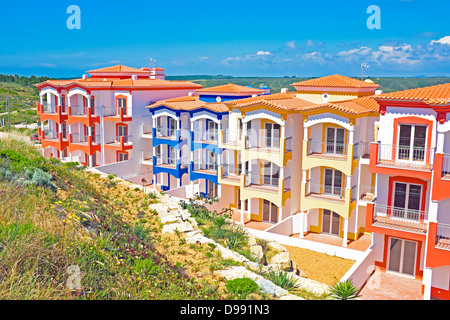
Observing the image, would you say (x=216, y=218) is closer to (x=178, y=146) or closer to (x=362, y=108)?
(x=362, y=108)

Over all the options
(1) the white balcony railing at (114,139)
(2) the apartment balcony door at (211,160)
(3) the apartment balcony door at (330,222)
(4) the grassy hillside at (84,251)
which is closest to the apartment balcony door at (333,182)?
(3) the apartment balcony door at (330,222)

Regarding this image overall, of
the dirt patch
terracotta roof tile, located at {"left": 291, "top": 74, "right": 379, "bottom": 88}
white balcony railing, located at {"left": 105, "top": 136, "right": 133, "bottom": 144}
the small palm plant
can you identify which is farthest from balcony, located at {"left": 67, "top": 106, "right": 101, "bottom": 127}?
the small palm plant

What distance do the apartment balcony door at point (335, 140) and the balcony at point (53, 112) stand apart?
25.9m

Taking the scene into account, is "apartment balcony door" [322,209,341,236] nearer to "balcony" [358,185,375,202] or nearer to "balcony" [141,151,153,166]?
"balcony" [358,185,375,202]

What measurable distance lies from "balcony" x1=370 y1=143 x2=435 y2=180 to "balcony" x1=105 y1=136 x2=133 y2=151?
2319 centimetres

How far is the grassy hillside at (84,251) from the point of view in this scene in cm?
946

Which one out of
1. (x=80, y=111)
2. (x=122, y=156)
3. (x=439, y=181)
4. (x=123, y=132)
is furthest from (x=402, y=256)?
(x=80, y=111)

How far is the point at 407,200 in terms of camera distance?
2111 cm

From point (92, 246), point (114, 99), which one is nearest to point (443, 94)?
point (92, 246)

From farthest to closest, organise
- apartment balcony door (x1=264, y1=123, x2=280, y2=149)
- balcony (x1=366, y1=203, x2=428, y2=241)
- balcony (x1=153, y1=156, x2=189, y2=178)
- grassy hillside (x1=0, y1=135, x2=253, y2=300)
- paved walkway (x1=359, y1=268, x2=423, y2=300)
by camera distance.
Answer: balcony (x1=153, y1=156, x2=189, y2=178) → apartment balcony door (x1=264, y1=123, x2=280, y2=149) → balcony (x1=366, y1=203, x2=428, y2=241) → paved walkway (x1=359, y1=268, x2=423, y2=300) → grassy hillside (x1=0, y1=135, x2=253, y2=300)

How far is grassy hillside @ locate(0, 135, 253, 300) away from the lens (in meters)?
9.46

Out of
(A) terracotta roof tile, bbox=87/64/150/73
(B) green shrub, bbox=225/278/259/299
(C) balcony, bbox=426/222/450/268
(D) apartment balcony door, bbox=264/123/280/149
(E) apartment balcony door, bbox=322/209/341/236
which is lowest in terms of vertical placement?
(E) apartment balcony door, bbox=322/209/341/236

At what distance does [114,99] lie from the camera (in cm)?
3906

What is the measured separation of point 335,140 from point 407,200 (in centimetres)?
680
